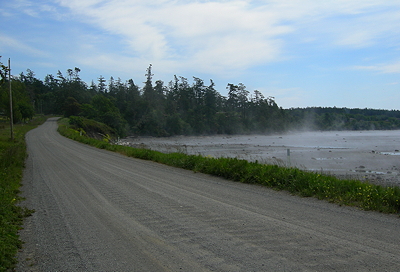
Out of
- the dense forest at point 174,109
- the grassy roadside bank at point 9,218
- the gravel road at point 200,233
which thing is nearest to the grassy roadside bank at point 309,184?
the gravel road at point 200,233

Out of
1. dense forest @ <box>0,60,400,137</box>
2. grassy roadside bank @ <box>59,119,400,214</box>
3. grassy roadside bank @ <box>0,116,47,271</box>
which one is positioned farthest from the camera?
dense forest @ <box>0,60,400,137</box>

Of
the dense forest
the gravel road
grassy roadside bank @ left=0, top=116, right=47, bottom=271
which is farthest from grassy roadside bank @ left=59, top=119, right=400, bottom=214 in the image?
the dense forest

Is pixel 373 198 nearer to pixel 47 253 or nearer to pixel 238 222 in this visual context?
pixel 238 222

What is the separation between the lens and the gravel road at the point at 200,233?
4.13 meters

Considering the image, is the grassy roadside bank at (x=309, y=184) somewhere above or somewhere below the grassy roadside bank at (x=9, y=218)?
above

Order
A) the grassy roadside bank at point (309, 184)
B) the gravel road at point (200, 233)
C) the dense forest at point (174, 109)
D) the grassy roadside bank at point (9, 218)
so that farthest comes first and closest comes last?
the dense forest at point (174, 109)
the grassy roadside bank at point (309, 184)
the grassy roadside bank at point (9, 218)
the gravel road at point (200, 233)

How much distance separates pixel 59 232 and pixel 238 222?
333 centimetres

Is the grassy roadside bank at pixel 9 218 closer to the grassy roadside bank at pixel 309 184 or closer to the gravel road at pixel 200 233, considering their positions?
the gravel road at pixel 200 233

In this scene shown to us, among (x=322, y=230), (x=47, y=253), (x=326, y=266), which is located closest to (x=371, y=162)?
(x=322, y=230)

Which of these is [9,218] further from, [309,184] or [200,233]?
[309,184]

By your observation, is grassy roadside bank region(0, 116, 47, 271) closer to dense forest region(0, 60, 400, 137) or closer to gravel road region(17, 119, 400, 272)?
gravel road region(17, 119, 400, 272)

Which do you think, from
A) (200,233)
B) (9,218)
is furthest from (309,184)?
(9,218)

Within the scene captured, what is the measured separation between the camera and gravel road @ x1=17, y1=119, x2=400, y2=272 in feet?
13.5

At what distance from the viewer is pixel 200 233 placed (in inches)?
205
